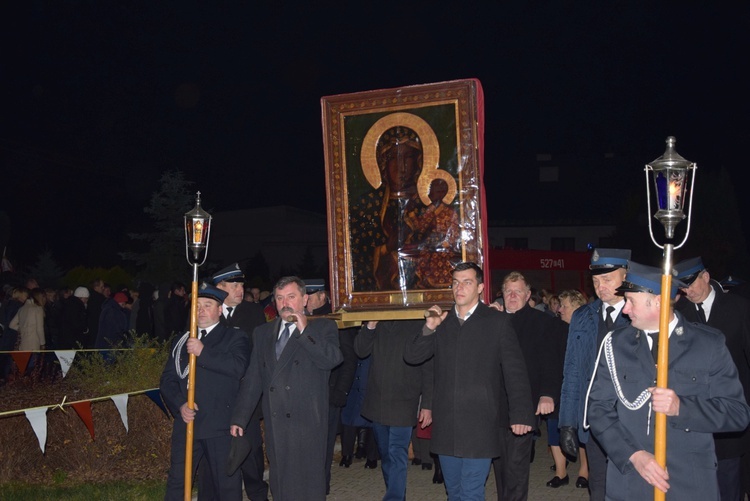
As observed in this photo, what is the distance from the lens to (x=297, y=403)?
683 centimetres

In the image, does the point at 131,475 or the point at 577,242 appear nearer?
the point at 131,475

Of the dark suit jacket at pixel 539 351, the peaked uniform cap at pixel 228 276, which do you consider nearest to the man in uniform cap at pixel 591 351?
the dark suit jacket at pixel 539 351

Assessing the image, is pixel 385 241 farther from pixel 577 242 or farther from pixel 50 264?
pixel 577 242

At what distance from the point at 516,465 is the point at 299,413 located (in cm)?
228

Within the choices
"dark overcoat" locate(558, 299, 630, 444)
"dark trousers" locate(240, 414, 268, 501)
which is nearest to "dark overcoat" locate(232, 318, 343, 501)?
"dark trousers" locate(240, 414, 268, 501)

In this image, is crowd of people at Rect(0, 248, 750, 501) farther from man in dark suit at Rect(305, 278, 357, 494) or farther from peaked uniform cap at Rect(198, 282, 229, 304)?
man in dark suit at Rect(305, 278, 357, 494)

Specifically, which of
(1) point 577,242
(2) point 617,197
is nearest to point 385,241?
(1) point 577,242

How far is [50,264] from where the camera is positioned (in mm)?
40938

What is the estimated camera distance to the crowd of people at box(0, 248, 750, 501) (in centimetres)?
484

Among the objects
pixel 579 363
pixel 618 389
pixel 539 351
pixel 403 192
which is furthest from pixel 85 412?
pixel 618 389

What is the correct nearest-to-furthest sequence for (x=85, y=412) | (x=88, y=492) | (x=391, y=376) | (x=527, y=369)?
(x=527, y=369)
(x=391, y=376)
(x=85, y=412)
(x=88, y=492)

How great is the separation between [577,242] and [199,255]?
51.8 meters

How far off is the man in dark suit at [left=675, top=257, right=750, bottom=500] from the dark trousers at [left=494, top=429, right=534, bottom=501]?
169 cm

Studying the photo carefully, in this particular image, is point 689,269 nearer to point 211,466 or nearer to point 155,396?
point 211,466
